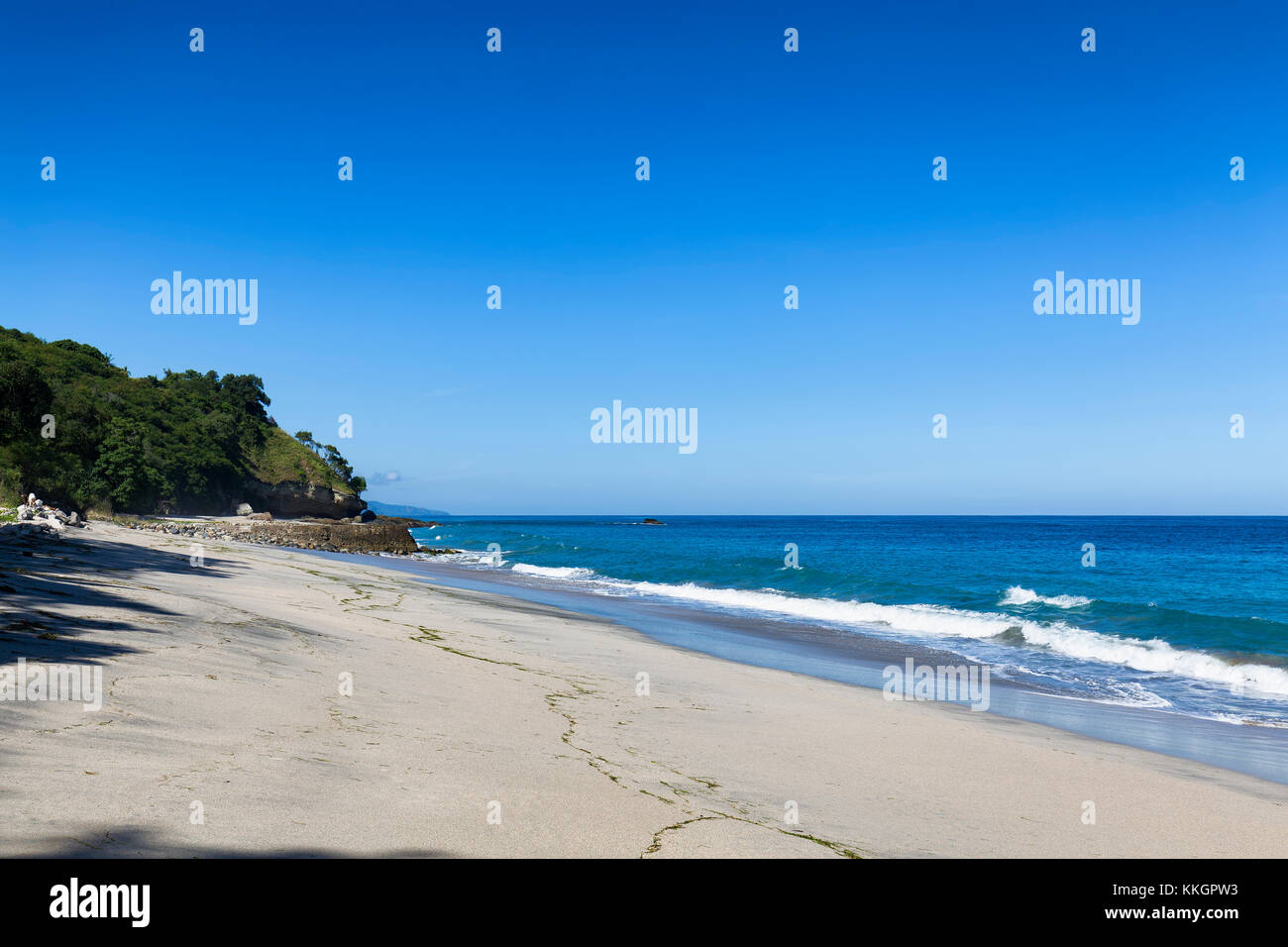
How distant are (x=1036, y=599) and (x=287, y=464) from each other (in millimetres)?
74921

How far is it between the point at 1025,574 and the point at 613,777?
1463 inches

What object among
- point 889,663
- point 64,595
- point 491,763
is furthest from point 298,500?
point 491,763

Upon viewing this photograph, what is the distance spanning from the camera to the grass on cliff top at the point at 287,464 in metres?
A: 76.2

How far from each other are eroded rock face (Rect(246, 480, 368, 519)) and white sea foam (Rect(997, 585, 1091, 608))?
70602mm

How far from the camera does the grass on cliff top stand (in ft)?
250

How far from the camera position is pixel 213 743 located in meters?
5.07

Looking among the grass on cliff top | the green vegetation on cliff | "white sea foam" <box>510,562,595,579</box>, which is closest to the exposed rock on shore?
the green vegetation on cliff

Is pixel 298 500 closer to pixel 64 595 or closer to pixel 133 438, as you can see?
pixel 133 438

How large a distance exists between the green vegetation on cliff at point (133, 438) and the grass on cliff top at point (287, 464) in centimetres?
13

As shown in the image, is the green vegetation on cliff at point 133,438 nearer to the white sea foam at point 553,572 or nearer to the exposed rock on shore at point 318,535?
the exposed rock on shore at point 318,535
